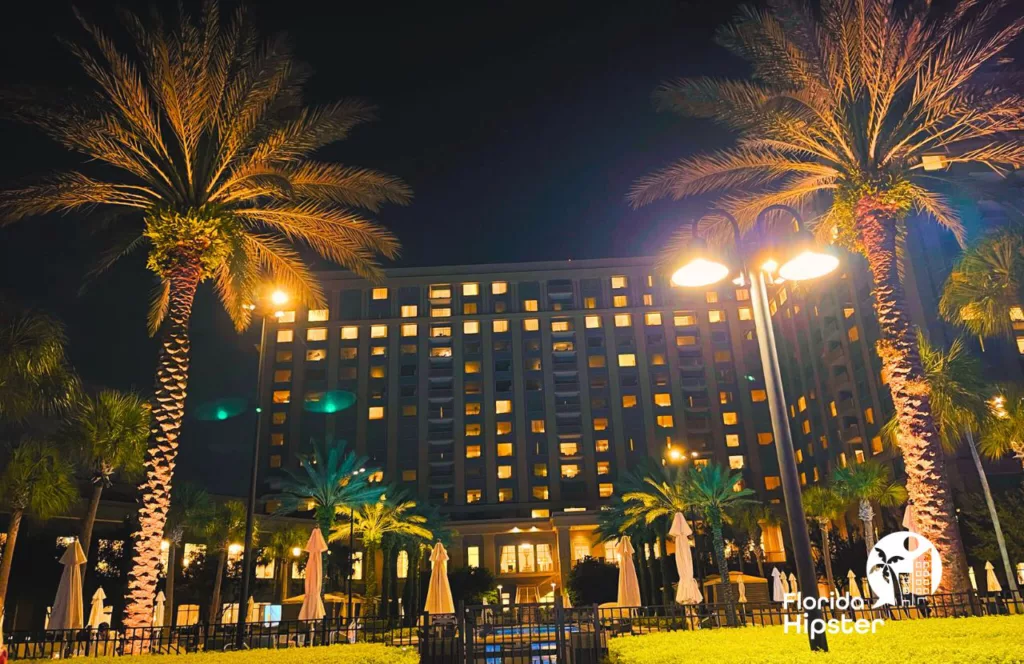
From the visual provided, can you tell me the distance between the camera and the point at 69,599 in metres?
17.7

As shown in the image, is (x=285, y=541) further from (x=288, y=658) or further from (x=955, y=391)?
(x=288, y=658)

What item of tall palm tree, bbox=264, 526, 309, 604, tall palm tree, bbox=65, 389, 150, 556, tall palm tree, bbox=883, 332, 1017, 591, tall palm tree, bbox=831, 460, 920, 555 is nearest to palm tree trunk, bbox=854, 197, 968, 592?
tall palm tree, bbox=883, 332, 1017, 591

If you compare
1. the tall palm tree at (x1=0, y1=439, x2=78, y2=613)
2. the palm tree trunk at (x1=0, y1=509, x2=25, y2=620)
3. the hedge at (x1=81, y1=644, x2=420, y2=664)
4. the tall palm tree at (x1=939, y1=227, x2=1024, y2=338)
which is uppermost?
the tall palm tree at (x1=939, y1=227, x2=1024, y2=338)

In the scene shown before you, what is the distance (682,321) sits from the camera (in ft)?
312

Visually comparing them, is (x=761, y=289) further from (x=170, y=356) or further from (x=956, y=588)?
(x=170, y=356)

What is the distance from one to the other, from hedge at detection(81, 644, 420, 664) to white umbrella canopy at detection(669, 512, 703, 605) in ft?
52.7

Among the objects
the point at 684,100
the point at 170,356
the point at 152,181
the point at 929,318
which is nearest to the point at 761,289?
the point at 684,100

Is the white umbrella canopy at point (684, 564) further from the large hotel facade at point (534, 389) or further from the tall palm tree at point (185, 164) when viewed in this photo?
the large hotel facade at point (534, 389)

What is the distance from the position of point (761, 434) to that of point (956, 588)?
75.9 metres

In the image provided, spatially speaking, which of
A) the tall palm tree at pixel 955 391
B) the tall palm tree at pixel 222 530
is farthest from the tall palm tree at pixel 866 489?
the tall palm tree at pixel 222 530

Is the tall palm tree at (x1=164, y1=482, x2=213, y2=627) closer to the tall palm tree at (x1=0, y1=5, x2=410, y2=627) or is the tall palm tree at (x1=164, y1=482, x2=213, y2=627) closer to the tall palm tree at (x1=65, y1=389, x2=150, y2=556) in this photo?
the tall palm tree at (x1=65, y1=389, x2=150, y2=556)

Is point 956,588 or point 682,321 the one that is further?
point 682,321

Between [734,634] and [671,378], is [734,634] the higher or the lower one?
the lower one

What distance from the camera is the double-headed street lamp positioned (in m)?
8.66
